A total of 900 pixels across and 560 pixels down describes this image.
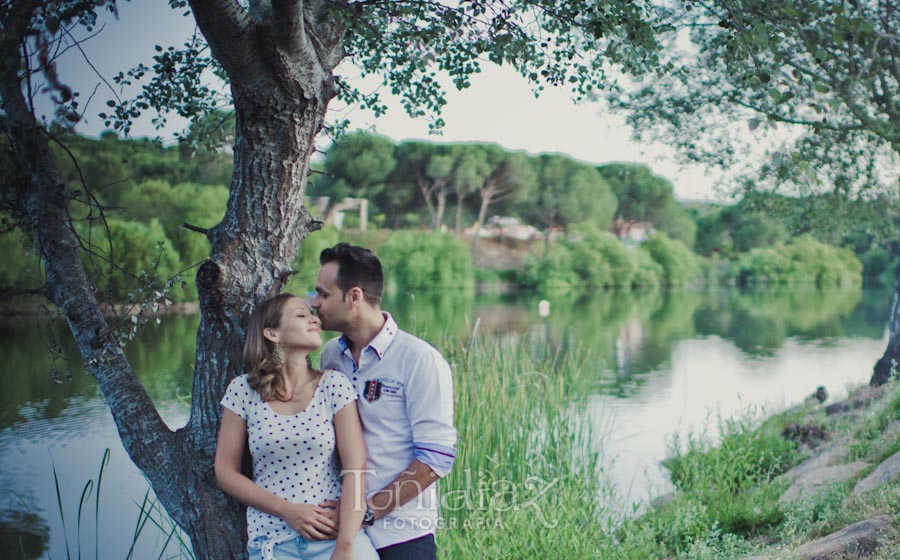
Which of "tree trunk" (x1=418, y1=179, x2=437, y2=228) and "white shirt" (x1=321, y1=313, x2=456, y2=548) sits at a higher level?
"tree trunk" (x1=418, y1=179, x2=437, y2=228)

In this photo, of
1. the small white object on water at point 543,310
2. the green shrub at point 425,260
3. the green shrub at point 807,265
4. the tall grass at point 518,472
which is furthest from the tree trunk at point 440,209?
the tall grass at point 518,472

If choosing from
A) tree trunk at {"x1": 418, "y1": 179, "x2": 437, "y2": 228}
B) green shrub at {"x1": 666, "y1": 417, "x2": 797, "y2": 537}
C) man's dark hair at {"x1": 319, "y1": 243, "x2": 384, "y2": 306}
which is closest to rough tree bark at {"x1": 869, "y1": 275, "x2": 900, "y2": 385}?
green shrub at {"x1": 666, "y1": 417, "x2": 797, "y2": 537}

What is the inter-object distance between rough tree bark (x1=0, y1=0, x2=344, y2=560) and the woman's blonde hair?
0.33m

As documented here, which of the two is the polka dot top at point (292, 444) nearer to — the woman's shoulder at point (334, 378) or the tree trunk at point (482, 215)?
the woman's shoulder at point (334, 378)

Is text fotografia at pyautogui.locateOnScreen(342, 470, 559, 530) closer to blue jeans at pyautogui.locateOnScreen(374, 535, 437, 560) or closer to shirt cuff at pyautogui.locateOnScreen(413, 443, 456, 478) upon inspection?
blue jeans at pyautogui.locateOnScreen(374, 535, 437, 560)

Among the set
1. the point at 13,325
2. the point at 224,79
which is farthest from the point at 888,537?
the point at 13,325

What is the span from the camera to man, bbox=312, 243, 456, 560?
192cm

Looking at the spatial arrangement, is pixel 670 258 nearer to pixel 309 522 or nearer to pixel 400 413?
pixel 400 413

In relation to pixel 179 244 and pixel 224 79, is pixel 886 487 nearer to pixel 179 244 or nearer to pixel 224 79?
pixel 224 79

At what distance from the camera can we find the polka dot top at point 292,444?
192 cm

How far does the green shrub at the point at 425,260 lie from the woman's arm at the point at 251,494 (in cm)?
2560

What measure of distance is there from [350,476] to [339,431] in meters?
0.11

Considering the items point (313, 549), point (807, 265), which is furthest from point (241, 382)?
point (807, 265)

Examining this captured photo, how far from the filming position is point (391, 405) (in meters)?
1.96
